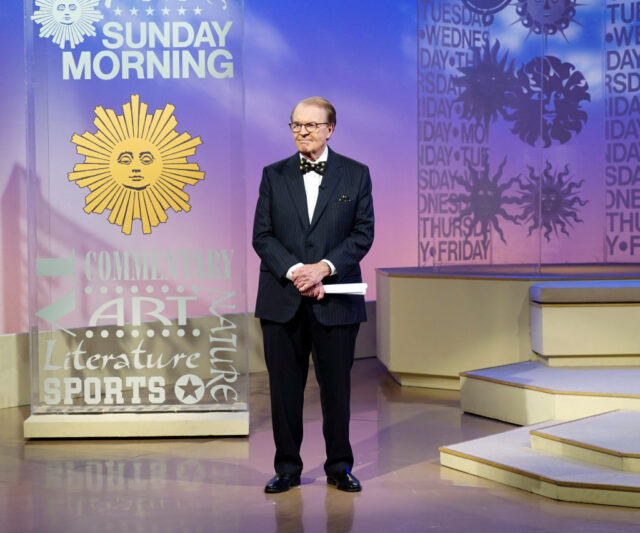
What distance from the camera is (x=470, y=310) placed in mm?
6070

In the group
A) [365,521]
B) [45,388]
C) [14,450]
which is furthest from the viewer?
[45,388]

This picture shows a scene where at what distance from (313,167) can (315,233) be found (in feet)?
0.83

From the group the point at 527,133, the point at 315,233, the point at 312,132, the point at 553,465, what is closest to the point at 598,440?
the point at 553,465

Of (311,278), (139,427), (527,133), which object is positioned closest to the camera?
(311,278)

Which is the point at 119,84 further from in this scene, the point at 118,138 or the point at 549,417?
the point at 549,417

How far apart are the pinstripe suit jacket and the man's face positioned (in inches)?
3.3

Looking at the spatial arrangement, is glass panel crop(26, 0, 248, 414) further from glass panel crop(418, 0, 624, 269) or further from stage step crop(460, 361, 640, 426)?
glass panel crop(418, 0, 624, 269)

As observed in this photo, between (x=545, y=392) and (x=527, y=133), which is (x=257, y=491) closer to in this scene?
(x=545, y=392)

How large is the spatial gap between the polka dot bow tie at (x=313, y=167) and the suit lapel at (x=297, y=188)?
3cm

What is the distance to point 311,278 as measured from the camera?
3.51m

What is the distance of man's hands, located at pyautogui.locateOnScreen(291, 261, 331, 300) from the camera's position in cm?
351

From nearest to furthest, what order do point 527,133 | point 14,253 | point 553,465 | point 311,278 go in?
point 311,278 → point 553,465 → point 14,253 → point 527,133

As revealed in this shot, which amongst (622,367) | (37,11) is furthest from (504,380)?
(37,11)

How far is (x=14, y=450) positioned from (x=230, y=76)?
208 cm
